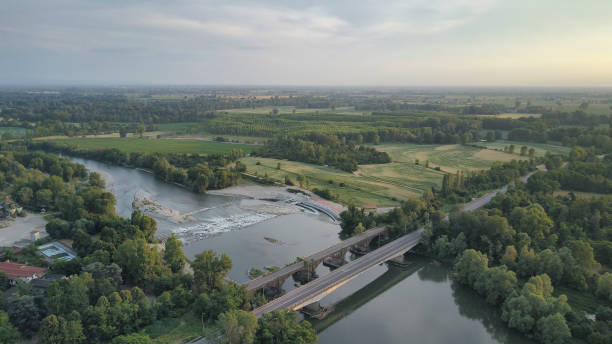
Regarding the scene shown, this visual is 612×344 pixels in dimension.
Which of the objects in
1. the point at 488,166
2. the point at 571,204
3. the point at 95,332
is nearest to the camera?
the point at 95,332

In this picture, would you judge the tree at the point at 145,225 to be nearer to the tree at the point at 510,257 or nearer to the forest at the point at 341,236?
the forest at the point at 341,236

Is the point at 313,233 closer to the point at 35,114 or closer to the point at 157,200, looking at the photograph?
the point at 157,200

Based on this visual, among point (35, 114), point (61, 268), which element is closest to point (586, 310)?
point (61, 268)

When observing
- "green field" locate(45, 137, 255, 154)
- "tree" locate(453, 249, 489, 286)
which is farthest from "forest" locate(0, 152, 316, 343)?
Result: "green field" locate(45, 137, 255, 154)

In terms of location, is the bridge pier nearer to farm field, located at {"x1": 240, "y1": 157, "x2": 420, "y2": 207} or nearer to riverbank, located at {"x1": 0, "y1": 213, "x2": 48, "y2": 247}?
farm field, located at {"x1": 240, "y1": 157, "x2": 420, "y2": 207}

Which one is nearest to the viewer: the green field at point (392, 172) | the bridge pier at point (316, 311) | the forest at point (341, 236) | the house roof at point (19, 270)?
the forest at point (341, 236)

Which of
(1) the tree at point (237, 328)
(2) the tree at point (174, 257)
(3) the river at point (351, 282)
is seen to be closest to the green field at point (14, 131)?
(3) the river at point (351, 282)
